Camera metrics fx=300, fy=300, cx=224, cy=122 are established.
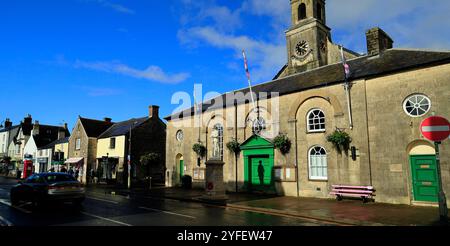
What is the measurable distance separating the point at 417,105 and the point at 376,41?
5.81 m

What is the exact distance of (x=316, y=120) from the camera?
18.0 metres

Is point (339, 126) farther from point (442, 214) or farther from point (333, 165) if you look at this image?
point (442, 214)

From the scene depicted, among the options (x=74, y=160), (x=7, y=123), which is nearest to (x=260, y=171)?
(x=74, y=160)

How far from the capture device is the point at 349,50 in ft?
115

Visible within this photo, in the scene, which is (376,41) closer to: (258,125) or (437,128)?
(258,125)

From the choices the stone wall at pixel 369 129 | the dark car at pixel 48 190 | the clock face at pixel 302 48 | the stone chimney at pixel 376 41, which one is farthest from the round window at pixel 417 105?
the clock face at pixel 302 48

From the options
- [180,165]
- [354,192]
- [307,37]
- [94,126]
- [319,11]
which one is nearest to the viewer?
[354,192]

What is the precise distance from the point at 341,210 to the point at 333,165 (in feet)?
14.6

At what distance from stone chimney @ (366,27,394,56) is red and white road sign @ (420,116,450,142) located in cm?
1037

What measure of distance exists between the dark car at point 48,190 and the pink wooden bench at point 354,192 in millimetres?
12574

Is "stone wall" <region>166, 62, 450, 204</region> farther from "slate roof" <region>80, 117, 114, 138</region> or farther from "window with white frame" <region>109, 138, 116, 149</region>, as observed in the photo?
"slate roof" <region>80, 117, 114, 138</region>

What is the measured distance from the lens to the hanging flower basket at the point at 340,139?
52.4 ft

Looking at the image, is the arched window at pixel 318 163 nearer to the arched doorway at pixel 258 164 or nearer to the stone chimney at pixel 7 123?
the arched doorway at pixel 258 164
